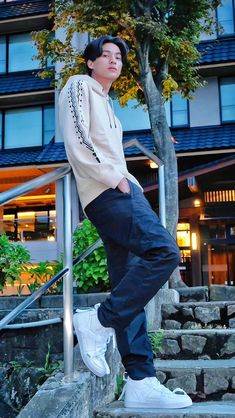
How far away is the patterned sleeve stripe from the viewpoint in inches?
84.0

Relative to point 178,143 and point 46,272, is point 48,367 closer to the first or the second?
point 46,272

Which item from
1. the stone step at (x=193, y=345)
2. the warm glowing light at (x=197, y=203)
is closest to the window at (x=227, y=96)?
the warm glowing light at (x=197, y=203)

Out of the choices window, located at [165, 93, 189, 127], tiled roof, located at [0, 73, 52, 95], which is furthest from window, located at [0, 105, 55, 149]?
window, located at [165, 93, 189, 127]

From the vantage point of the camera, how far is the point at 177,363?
299 cm

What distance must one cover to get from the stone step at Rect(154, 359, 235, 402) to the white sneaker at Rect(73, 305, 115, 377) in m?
0.68

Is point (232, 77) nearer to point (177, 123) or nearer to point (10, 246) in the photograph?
point (177, 123)

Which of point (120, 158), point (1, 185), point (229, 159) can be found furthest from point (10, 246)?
point (1, 185)

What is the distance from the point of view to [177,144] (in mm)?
12281

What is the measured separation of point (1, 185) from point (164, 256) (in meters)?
13.2

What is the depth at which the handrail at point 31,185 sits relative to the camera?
193 cm

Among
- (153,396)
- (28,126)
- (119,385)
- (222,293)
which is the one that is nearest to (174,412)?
(153,396)

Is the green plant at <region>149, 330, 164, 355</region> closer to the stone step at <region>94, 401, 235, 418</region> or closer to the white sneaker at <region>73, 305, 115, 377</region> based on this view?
the stone step at <region>94, 401, 235, 418</region>

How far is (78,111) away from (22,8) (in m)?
14.3

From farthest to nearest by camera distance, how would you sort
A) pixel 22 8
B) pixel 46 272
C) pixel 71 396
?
1. pixel 22 8
2. pixel 46 272
3. pixel 71 396
